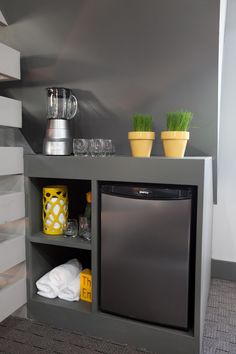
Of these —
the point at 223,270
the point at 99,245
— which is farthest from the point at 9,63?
the point at 223,270

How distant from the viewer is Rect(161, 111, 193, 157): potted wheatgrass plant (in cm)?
164

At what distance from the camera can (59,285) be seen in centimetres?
195

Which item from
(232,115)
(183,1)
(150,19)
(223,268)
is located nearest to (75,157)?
(150,19)

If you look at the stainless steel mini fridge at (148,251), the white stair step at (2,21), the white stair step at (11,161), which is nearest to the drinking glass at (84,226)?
the stainless steel mini fridge at (148,251)

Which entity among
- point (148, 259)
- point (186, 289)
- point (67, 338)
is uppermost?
point (148, 259)

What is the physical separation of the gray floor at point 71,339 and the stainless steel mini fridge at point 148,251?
7.8 inches

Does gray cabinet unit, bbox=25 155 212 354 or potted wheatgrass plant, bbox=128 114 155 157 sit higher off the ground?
potted wheatgrass plant, bbox=128 114 155 157

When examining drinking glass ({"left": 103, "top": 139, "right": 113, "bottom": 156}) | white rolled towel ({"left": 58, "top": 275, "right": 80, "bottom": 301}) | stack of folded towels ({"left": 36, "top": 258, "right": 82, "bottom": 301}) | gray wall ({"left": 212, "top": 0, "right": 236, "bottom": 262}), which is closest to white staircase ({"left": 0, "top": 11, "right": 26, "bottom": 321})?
stack of folded towels ({"left": 36, "top": 258, "right": 82, "bottom": 301})

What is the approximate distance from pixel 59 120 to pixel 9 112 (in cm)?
29

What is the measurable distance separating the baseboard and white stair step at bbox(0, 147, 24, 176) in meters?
1.72

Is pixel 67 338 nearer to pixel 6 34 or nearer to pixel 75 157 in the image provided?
pixel 75 157

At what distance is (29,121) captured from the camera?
2133 mm

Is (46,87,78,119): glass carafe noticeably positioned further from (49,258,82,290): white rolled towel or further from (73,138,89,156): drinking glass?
(49,258,82,290): white rolled towel

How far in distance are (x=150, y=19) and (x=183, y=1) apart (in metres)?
0.18
